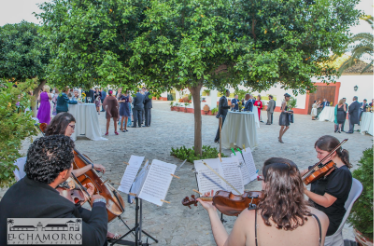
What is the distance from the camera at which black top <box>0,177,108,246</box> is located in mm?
1394

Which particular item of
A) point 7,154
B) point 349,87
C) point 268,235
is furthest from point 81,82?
point 349,87

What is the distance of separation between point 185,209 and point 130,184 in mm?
1779

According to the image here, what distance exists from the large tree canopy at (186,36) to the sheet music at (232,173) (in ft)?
5.95

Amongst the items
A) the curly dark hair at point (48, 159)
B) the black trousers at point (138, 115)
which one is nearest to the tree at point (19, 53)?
the black trousers at point (138, 115)

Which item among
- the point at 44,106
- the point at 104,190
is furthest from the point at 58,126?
the point at 44,106

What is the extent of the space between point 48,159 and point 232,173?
6.88ft

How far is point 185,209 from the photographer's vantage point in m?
4.37

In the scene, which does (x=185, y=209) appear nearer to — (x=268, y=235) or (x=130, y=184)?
(x=130, y=184)

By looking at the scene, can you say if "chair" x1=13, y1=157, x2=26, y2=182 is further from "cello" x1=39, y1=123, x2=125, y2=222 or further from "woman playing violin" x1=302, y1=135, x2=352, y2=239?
"woman playing violin" x1=302, y1=135, x2=352, y2=239

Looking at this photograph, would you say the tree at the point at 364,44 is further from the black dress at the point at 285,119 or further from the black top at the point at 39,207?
the black top at the point at 39,207

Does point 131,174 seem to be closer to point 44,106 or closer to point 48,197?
point 48,197

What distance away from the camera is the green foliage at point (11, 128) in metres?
2.51

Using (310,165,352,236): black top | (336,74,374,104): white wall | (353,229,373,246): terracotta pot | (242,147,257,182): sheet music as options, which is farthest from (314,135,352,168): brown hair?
(336,74,374,104): white wall

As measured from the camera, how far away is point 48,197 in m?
1.44
